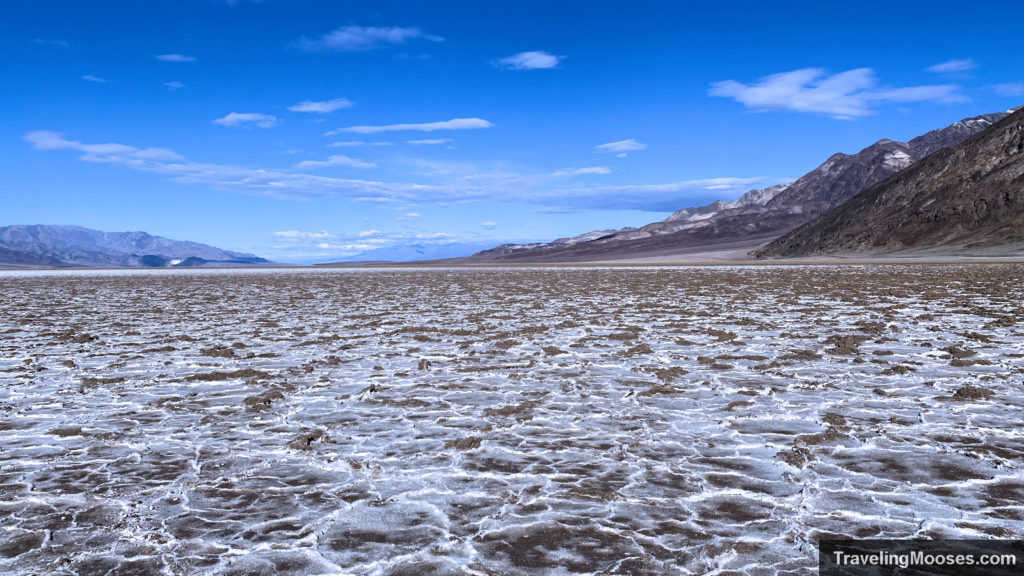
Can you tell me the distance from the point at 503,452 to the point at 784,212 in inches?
6477

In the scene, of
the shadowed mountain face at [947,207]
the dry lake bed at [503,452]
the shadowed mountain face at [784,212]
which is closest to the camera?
the dry lake bed at [503,452]

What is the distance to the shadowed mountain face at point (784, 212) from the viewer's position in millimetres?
149375

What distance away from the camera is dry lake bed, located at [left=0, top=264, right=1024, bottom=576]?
4.10 m

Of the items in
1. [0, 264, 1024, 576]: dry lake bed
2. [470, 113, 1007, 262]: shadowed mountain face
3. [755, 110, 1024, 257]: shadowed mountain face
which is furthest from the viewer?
[470, 113, 1007, 262]: shadowed mountain face

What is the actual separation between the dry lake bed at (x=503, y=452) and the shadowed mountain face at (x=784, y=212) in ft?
438

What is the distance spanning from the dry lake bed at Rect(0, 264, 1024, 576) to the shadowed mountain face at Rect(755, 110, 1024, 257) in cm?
7236

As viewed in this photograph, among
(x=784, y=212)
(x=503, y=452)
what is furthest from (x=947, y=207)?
(x=503, y=452)

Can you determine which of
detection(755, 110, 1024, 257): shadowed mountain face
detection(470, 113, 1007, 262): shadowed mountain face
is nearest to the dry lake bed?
detection(755, 110, 1024, 257): shadowed mountain face

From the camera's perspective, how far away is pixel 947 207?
8044 cm

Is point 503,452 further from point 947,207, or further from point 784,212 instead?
point 784,212

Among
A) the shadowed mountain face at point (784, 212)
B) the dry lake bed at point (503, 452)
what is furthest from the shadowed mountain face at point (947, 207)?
the dry lake bed at point (503, 452)

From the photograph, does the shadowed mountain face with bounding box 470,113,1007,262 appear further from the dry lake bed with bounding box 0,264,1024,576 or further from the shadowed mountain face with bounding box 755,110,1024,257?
the dry lake bed with bounding box 0,264,1024,576

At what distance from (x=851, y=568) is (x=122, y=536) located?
4.15m

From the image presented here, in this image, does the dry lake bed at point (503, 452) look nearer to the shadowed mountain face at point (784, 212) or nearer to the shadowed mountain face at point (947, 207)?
the shadowed mountain face at point (947, 207)
